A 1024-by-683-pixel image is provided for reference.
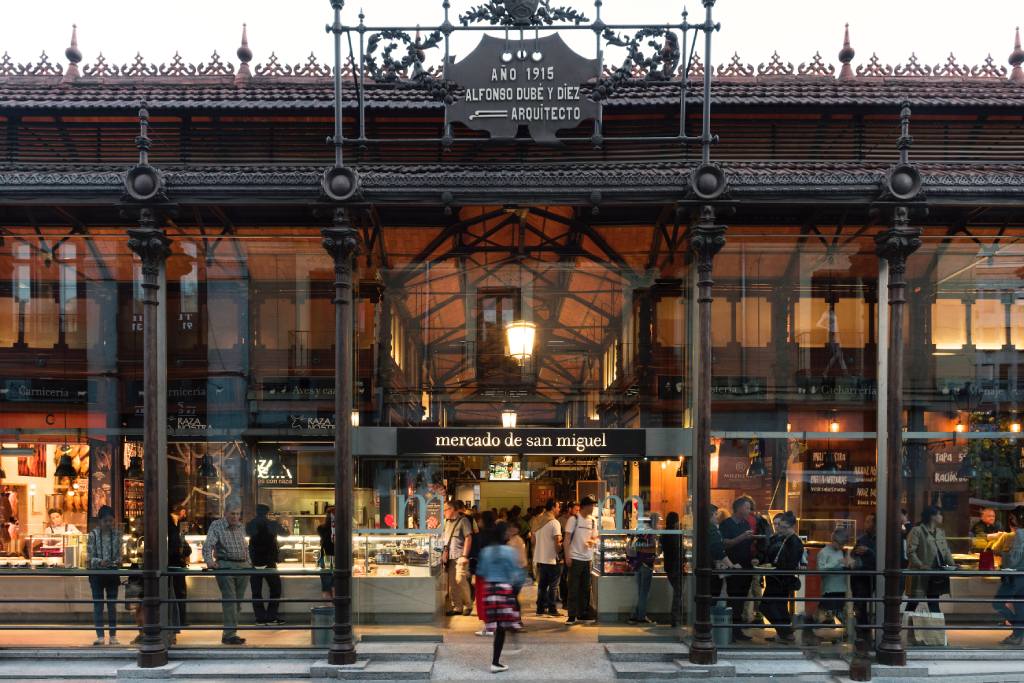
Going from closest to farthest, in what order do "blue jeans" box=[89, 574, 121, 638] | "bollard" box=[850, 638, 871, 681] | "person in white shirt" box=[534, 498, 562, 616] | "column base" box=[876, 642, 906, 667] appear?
"bollard" box=[850, 638, 871, 681], "column base" box=[876, 642, 906, 667], "blue jeans" box=[89, 574, 121, 638], "person in white shirt" box=[534, 498, 562, 616]

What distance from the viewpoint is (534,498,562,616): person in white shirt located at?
12469 millimetres

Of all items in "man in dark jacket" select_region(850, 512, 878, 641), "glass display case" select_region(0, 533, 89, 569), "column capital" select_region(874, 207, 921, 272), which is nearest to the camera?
"column capital" select_region(874, 207, 921, 272)

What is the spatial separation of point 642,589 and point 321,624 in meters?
4.08

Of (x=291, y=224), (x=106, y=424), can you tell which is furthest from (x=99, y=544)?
(x=291, y=224)

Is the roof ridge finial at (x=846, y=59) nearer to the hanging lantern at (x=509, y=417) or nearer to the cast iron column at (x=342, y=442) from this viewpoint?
the hanging lantern at (x=509, y=417)

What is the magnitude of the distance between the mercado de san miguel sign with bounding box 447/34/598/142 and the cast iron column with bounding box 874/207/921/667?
12.6ft

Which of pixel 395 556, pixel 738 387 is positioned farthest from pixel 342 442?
pixel 738 387

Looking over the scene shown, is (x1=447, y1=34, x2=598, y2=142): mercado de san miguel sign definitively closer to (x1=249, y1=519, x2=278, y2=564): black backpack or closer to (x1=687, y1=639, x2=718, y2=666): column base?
(x1=249, y1=519, x2=278, y2=564): black backpack

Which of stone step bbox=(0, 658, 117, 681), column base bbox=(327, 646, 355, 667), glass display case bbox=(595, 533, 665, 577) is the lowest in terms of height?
stone step bbox=(0, 658, 117, 681)

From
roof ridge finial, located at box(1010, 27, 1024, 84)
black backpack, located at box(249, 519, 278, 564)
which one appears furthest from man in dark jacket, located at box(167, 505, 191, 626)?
roof ridge finial, located at box(1010, 27, 1024, 84)

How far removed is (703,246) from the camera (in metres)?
9.95

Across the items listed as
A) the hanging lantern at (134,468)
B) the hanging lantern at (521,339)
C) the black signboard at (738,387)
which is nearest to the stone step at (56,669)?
the hanging lantern at (134,468)

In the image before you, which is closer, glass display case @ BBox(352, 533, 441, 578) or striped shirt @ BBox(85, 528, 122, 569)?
glass display case @ BBox(352, 533, 441, 578)

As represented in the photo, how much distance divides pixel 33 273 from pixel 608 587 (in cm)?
895
